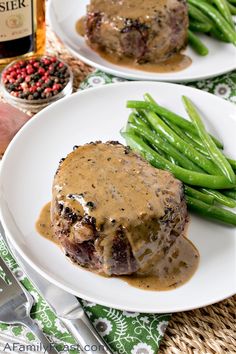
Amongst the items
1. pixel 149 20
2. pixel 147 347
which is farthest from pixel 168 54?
pixel 147 347

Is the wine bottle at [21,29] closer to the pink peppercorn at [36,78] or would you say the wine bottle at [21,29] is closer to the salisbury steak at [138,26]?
the pink peppercorn at [36,78]

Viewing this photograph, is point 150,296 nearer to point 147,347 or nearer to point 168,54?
point 147,347

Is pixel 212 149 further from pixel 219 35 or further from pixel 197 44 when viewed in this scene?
pixel 219 35

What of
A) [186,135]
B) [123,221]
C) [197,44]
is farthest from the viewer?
[197,44]

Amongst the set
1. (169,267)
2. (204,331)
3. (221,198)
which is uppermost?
(221,198)

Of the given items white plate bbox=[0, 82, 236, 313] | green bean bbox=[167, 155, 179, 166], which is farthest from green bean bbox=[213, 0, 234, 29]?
green bean bbox=[167, 155, 179, 166]

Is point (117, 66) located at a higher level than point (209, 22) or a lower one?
lower

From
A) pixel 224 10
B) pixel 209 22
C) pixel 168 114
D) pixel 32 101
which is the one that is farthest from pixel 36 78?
pixel 224 10

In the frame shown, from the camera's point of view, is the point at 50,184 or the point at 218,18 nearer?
the point at 50,184
